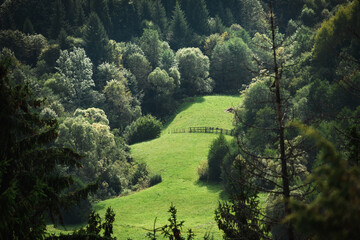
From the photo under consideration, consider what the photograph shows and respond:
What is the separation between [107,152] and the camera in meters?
63.9

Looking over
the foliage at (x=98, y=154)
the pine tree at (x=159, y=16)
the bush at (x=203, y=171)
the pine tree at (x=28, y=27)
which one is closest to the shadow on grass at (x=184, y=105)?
the foliage at (x=98, y=154)

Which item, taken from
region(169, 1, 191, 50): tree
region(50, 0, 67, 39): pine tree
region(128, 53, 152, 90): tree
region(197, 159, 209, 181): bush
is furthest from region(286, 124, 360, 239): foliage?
region(169, 1, 191, 50): tree

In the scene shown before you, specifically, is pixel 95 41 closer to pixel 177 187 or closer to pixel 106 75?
pixel 106 75

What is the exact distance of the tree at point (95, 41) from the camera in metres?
99.2

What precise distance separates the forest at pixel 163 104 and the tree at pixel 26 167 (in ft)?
0.12

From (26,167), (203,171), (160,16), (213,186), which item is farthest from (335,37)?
(160,16)

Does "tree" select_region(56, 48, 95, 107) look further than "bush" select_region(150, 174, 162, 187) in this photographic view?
Yes

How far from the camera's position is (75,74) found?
288ft

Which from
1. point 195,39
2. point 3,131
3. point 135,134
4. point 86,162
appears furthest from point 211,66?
point 3,131

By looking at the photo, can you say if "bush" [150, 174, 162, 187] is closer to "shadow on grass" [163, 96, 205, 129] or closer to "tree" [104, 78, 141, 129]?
"tree" [104, 78, 141, 129]

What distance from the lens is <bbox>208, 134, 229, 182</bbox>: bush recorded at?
186 ft

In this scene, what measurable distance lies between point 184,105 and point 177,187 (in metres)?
40.0

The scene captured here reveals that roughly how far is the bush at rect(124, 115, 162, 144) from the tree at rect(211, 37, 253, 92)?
30.7 meters

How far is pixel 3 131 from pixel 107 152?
179 ft
